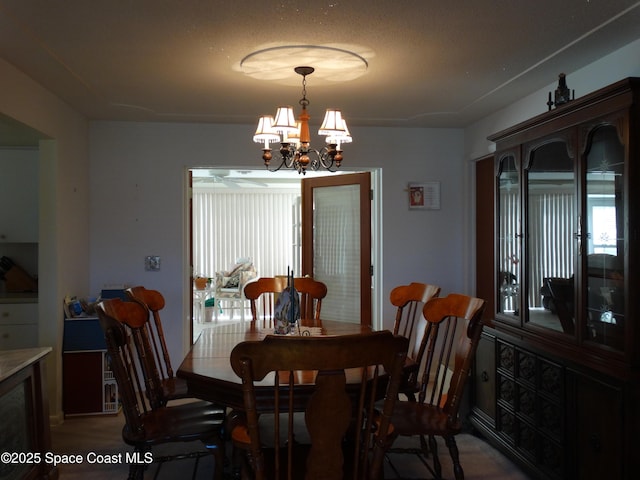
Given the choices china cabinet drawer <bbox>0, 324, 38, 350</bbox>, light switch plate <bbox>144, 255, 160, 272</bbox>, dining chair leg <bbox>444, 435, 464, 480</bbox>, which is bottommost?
dining chair leg <bbox>444, 435, 464, 480</bbox>

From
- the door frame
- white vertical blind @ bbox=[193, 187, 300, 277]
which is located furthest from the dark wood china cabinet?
white vertical blind @ bbox=[193, 187, 300, 277]

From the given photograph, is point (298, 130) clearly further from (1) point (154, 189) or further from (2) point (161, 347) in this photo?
(1) point (154, 189)

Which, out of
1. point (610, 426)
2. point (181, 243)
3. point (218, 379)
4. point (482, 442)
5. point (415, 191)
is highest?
point (415, 191)

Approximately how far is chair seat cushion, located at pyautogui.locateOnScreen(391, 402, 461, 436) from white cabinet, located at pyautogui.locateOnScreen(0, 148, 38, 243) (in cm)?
353

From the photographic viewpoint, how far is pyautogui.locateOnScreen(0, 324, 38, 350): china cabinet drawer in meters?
4.07

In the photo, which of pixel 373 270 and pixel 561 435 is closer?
pixel 561 435

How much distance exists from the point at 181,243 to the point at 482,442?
9.31 feet

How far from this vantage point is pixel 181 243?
448 cm

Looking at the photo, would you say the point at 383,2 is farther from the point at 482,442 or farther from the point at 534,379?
the point at 482,442

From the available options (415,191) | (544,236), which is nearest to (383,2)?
(544,236)

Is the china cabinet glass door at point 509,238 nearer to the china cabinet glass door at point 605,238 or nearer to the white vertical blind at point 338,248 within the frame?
the china cabinet glass door at point 605,238

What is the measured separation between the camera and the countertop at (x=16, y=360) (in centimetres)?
228

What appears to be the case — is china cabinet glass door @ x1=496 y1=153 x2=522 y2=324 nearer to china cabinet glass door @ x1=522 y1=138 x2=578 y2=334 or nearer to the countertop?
china cabinet glass door @ x1=522 y1=138 x2=578 y2=334

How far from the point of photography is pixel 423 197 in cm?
475
